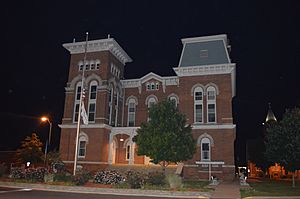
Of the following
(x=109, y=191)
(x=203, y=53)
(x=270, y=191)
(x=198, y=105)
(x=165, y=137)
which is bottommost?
(x=109, y=191)

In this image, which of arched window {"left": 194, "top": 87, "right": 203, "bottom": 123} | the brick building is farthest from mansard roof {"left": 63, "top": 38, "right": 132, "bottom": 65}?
arched window {"left": 194, "top": 87, "right": 203, "bottom": 123}

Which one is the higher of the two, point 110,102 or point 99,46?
point 99,46

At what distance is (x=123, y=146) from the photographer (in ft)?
131

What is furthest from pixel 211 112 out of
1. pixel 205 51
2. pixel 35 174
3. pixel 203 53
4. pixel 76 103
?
pixel 35 174

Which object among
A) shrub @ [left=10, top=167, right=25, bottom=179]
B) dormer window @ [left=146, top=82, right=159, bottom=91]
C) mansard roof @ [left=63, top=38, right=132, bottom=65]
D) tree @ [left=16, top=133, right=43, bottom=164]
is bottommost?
shrub @ [left=10, top=167, right=25, bottom=179]

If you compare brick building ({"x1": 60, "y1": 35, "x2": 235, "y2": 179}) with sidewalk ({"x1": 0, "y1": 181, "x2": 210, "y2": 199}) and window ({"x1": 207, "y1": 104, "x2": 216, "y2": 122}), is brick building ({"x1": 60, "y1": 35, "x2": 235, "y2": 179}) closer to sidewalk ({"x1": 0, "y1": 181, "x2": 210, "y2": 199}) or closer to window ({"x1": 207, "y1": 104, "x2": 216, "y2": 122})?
window ({"x1": 207, "y1": 104, "x2": 216, "y2": 122})

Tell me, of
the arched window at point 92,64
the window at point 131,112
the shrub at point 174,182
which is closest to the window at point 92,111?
the arched window at point 92,64

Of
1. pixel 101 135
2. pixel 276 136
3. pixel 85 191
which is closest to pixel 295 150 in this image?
pixel 276 136

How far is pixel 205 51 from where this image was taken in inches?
1512

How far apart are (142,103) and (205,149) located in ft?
38.5

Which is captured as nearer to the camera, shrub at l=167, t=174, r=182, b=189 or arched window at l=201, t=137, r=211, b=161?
shrub at l=167, t=174, r=182, b=189

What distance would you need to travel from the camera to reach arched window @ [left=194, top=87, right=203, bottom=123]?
118 feet

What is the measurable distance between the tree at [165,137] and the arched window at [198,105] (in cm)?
572

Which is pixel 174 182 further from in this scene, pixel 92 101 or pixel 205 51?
pixel 205 51
